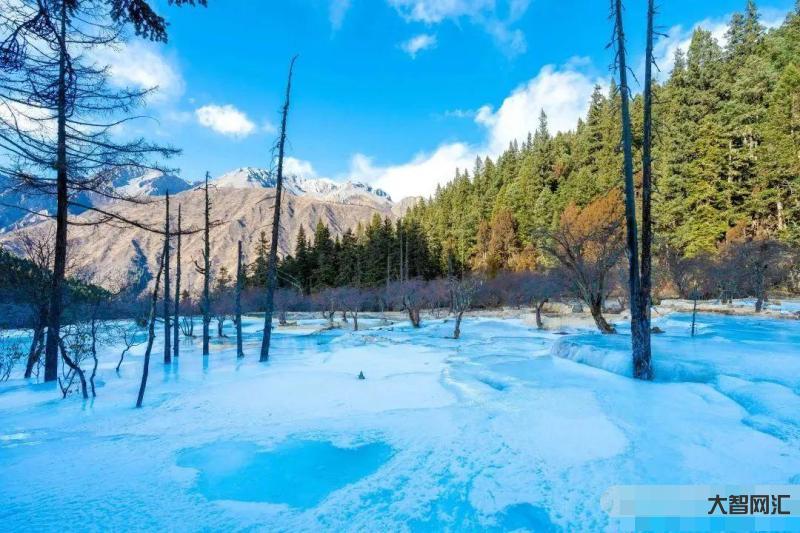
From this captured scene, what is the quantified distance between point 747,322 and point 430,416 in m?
19.3

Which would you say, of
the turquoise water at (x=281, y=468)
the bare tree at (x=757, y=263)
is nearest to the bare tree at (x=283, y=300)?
the turquoise water at (x=281, y=468)

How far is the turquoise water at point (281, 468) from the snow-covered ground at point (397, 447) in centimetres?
3

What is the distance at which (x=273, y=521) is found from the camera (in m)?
3.29

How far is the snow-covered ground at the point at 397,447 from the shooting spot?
135 inches

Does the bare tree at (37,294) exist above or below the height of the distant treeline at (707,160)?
below

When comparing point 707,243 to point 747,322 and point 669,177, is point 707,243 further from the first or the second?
point 747,322

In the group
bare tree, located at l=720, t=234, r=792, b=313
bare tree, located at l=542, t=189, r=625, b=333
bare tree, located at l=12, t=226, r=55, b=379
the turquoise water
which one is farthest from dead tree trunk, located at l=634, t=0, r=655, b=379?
bare tree, located at l=720, t=234, r=792, b=313

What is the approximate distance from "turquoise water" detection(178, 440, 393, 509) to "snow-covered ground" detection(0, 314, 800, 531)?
0.03 meters

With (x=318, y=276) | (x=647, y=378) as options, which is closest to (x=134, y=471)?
(x=647, y=378)

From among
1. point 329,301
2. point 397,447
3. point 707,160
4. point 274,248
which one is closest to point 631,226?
point 397,447

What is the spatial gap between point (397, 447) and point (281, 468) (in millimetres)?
1475

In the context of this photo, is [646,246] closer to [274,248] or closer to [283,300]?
[274,248]

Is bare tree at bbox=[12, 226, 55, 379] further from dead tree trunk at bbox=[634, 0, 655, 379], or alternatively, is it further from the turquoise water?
dead tree trunk at bbox=[634, 0, 655, 379]

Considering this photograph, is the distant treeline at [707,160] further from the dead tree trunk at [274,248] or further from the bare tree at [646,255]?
the dead tree trunk at [274,248]
